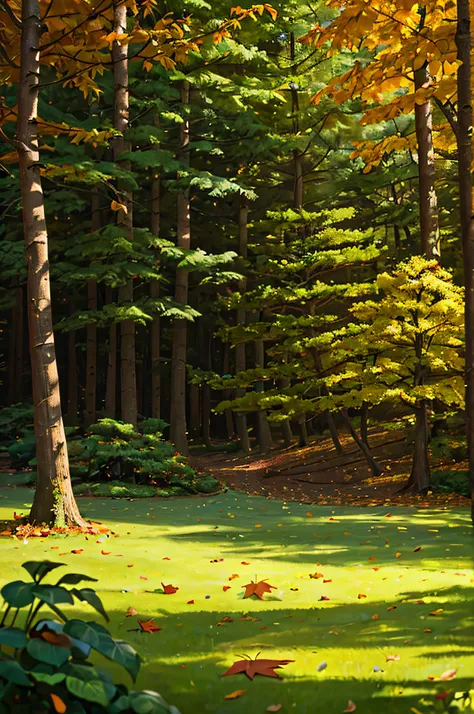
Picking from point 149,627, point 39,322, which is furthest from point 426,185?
point 149,627

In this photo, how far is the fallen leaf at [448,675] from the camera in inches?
131

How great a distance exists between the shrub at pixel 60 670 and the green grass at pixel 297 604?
512 millimetres

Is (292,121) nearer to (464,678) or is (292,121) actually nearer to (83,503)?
(83,503)

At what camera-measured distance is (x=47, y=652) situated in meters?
2.67

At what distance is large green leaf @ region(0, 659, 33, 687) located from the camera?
2.60 m

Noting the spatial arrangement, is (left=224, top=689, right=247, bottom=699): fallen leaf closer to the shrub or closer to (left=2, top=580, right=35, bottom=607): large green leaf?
the shrub

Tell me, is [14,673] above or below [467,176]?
below

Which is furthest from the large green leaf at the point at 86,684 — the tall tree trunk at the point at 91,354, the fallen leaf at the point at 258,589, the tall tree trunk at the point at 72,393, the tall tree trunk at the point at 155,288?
the tall tree trunk at the point at 72,393

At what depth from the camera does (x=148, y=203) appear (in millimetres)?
21359

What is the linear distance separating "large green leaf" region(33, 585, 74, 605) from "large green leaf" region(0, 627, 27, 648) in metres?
0.15

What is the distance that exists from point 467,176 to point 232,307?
13215 millimetres

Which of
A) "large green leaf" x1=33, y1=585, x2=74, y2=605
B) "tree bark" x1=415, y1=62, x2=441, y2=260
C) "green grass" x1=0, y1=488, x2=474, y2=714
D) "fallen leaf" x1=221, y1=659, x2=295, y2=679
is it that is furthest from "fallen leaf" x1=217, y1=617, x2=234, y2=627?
"tree bark" x1=415, y1=62, x2=441, y2=260

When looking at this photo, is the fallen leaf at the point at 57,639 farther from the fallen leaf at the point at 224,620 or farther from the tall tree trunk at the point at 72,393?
the tall tree trunk at the point at 72,393

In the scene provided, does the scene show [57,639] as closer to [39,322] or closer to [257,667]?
[257,667]
